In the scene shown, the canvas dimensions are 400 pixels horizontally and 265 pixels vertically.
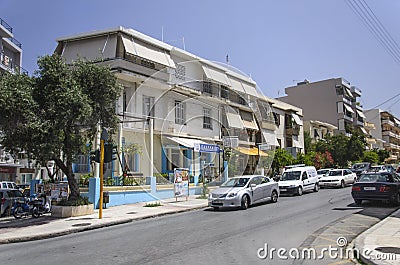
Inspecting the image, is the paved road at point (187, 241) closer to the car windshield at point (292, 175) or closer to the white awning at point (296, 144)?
the car windshield at point (292, 175)

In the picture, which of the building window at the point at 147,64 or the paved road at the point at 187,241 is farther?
the building window at the point at 147,64

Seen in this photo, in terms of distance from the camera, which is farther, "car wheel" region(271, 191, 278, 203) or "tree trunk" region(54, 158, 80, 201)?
"car wheel" region(271, 191, 278, 203)

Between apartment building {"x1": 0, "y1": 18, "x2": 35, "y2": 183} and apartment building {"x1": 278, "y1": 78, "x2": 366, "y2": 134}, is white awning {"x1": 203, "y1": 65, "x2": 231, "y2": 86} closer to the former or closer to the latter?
apartment building {"x1": 0, "y1": 18, "x2": 35, "y2": 183}

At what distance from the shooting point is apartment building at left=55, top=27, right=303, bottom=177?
23.9 m

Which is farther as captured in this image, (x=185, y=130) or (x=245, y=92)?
(x=245, y=92)

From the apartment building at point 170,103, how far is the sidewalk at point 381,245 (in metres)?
14.1

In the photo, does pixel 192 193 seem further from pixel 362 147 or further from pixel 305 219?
pixel 362 147

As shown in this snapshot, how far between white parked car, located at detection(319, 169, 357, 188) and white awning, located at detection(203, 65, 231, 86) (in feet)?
40.2

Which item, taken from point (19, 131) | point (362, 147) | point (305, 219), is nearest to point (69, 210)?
point (19, 131)

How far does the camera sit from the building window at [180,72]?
28.9m

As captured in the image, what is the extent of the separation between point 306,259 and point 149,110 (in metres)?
19.6

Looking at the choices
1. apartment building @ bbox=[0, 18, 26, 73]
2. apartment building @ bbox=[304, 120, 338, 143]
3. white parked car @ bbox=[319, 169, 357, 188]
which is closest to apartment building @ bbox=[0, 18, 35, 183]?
apartment building @ bbox=[0, 18, 26, 73]

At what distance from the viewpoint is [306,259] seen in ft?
24.4

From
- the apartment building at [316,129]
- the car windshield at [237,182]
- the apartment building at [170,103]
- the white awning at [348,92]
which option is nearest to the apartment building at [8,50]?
the apartment building at [170,103]
